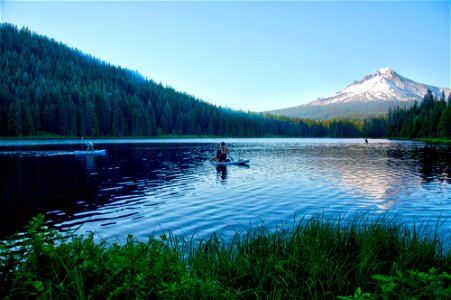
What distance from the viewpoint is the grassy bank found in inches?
228

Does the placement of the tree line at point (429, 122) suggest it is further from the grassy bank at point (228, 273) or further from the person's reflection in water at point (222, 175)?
the grassy bank at point (228, 273)

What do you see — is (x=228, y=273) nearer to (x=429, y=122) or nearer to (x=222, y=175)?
(x=222, y=175)

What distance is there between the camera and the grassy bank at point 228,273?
5801 millimetres

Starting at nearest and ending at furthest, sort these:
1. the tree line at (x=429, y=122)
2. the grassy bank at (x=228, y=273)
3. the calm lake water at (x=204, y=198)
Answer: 1. the grassy bank at (x=228, y=273)
2. the calm lake water at (x=204, y=198)
3. the tree line at (x=429, y=122)

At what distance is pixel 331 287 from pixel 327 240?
2.42 m

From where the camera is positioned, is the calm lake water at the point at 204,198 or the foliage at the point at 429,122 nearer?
the calm lake water at the point at 204,198

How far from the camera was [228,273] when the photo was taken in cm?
751

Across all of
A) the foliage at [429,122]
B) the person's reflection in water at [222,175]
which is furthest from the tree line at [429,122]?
the person's reflection in water at [222,175]

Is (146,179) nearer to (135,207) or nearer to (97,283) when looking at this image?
(135,207)

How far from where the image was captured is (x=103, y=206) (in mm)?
20062

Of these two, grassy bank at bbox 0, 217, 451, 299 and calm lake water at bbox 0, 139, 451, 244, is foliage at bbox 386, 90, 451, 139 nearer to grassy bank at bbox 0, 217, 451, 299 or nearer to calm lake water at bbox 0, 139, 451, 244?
calm lake water at bbox 0, 139, 451, 244

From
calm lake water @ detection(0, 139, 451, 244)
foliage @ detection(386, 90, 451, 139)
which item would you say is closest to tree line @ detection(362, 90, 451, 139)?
foliage @ detection(386, 90, 451, 139)

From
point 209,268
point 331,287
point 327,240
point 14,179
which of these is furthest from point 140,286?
Answer: point 14,179

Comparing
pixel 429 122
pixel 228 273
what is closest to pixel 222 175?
pixel 228 273
